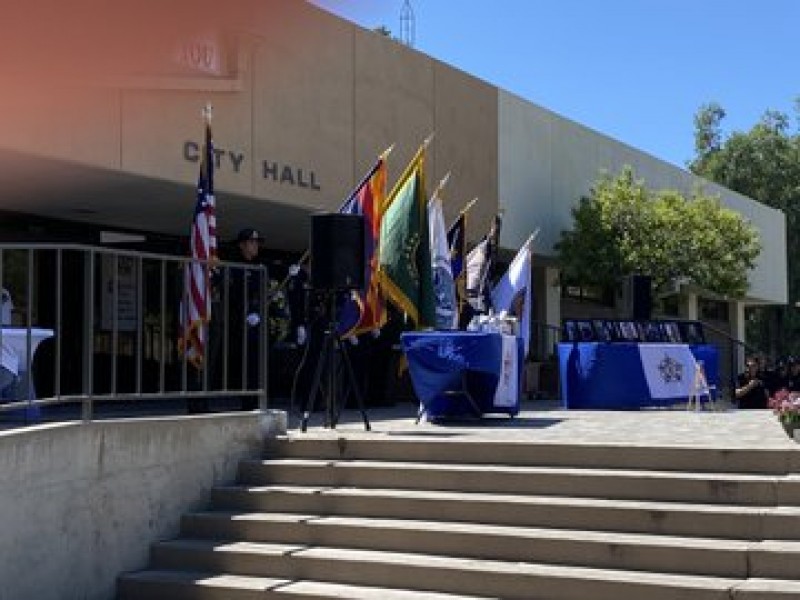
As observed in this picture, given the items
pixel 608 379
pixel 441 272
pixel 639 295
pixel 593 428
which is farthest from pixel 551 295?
pixel 593 428

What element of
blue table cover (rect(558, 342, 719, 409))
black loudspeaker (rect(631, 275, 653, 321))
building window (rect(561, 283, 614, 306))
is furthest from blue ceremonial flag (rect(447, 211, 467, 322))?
building window (rect(561, 283, 614, 306))

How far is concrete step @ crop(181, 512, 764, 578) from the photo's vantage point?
19.2 ft

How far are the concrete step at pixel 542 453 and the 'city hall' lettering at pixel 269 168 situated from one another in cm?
476

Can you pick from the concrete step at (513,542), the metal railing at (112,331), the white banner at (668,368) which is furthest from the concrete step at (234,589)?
the white banner at (668,368)

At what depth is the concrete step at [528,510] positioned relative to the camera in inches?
242

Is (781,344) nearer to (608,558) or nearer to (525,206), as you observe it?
(525,206)

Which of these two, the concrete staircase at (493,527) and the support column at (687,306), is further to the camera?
the support column at (687,306)

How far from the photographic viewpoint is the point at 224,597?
21.2 ft

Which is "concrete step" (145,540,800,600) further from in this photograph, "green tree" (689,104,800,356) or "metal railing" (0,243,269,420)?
"green tree" (689,104,800,356)

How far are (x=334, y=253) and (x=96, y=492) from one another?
270 centimetres

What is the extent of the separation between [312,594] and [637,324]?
8965mm

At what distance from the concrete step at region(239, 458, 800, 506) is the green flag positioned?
3128 mm

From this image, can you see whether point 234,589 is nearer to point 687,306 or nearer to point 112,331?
point 112,331

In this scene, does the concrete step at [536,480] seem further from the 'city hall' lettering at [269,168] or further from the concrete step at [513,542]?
the 'city hall' lettering at [269,168]
